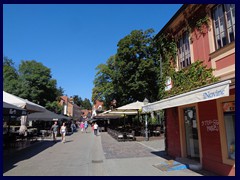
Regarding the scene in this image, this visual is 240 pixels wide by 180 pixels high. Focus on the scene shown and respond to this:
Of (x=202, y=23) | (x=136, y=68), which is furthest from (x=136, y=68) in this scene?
(x=202, y=23)

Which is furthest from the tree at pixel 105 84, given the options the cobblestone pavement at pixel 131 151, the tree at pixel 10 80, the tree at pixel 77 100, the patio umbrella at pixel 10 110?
the tree at pixel 77 100

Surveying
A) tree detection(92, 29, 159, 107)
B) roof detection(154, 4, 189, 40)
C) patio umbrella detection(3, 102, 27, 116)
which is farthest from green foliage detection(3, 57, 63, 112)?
roof detection(154, 4, 189, 40)

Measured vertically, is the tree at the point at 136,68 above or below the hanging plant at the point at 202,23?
above

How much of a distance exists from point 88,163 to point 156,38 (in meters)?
7.52

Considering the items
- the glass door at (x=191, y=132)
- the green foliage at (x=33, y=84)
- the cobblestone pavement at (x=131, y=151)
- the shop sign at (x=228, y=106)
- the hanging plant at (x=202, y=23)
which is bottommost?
the cobblestone pavement at (x=131, y=151)

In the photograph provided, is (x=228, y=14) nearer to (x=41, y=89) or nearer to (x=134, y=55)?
(x=134, y=55)

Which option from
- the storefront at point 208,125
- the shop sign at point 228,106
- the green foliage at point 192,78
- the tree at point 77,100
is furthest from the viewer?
the tree at point 77,100

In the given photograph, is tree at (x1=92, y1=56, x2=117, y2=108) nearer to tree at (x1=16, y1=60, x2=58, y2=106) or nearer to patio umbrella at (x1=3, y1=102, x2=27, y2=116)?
tree at (x1=16, y1=60, x2=58, y2=106)

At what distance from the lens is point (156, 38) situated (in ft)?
41.2

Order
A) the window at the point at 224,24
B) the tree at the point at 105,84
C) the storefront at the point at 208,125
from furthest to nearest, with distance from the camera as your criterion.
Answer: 1. the tree at the point at 105,84
2. the window at the point at 224,24
3. the storefront at the point at 208,125

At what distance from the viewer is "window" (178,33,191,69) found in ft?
32.4

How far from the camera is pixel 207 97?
235 inches

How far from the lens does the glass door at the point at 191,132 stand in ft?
30.2

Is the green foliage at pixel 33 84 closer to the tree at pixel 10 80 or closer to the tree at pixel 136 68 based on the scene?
the tree at pixel 10 80
